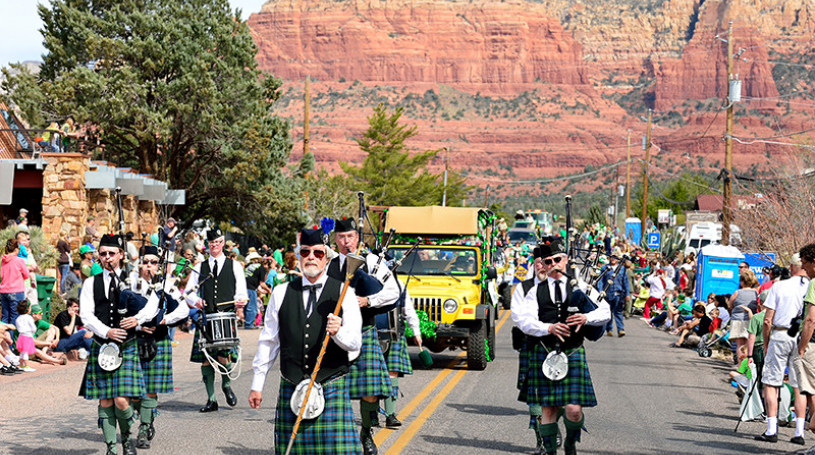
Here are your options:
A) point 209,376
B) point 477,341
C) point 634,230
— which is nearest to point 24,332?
point 209,376

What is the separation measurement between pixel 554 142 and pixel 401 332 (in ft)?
547

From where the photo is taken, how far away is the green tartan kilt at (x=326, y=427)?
6117 mm

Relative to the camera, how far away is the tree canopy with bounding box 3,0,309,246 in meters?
33.6

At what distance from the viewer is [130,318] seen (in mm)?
8227

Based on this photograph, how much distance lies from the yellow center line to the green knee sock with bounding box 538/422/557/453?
148cm

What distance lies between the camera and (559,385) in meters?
8.23

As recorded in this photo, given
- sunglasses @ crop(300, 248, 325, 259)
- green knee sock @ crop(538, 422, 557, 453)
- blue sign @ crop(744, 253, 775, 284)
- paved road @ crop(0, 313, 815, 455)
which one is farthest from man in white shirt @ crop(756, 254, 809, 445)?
blue sign @ crop(744, 253, 775, 284)

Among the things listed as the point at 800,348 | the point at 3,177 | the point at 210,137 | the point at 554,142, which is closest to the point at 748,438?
the point at 800,348

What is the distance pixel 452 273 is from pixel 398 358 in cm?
624

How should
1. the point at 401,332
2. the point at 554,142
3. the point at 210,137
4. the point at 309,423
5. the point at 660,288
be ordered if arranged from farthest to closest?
the point at 554,142 < the point at 210,137 < the point at 660,288 < the point at 401,332 < the point at 309,423

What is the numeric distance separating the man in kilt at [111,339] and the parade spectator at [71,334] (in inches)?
333

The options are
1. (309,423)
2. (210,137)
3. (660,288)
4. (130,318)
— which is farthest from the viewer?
(210,137)

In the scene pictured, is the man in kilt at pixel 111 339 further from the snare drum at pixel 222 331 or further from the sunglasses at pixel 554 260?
the sunglasses at pixel 554 260

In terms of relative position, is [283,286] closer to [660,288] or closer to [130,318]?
[130,318]
